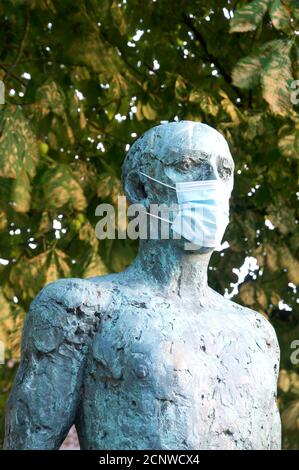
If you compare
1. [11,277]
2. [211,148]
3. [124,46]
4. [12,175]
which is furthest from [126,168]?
[124,46]

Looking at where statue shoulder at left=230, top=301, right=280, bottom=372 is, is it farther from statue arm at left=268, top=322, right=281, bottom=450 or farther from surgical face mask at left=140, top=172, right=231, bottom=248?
surgical face mask at left=140, top=172, right=231, bottom=248

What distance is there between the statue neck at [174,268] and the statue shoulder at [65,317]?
0.75ft

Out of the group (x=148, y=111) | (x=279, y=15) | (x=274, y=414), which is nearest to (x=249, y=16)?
(x=279, y=15)

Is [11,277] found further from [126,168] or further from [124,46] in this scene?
[126,168]

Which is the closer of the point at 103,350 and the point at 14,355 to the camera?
the point at 103,350

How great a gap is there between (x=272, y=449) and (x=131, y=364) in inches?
24.4

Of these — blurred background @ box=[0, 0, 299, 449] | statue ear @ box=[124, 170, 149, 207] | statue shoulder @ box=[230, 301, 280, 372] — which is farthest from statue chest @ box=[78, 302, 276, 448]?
blurred background @ box=[0, 0, 299, 449]

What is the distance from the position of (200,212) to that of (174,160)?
0.21m

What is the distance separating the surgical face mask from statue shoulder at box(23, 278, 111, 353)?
375 mm

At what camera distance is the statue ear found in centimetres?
461

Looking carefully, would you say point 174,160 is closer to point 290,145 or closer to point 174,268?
point 174,268

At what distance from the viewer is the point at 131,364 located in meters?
4.27

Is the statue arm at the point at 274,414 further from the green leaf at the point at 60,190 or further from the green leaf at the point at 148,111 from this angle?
the green leaf at the point at 148,111

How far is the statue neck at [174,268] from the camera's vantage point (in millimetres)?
4492
